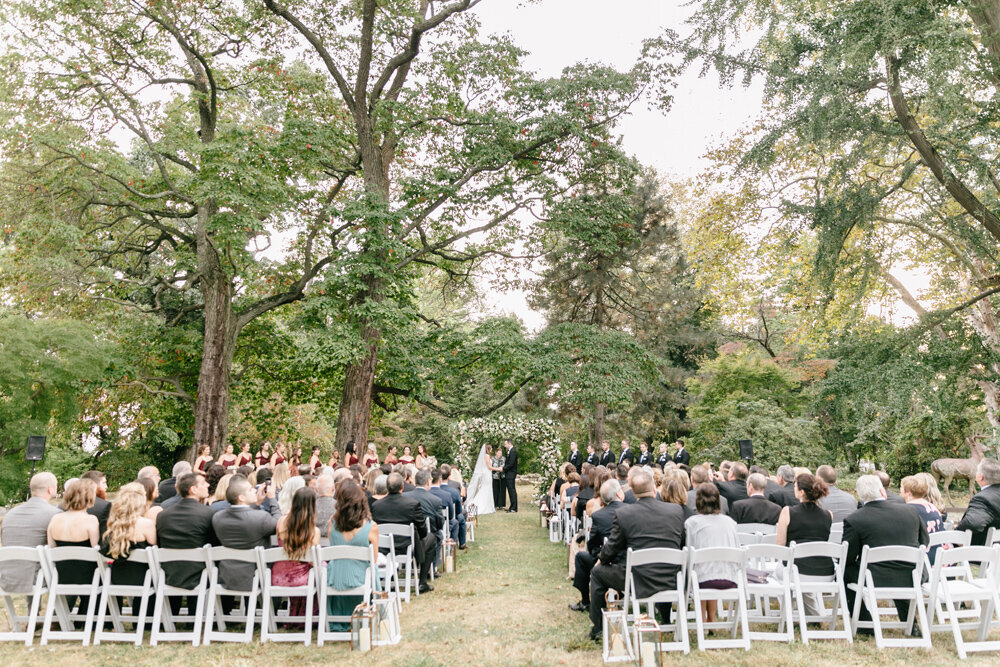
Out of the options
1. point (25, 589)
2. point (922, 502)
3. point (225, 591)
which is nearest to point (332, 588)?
point (225, 591)

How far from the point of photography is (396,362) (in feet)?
52.0

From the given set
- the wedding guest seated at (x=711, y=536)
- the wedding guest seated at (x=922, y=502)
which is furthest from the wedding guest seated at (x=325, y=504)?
the wedding guest seated at (x=922, y=502)

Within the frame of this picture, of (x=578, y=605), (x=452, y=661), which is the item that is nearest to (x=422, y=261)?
(x=578, y=605)

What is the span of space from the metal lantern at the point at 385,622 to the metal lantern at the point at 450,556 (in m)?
3.14

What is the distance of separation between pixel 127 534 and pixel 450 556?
5076 mm

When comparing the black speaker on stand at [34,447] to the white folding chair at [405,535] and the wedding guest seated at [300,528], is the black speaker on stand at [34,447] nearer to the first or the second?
the white folding chair at [405,535]

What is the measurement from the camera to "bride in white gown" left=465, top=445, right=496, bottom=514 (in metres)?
17.0

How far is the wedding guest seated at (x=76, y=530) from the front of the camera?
5.66 metres

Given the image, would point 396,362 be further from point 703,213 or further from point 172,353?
point 703,213

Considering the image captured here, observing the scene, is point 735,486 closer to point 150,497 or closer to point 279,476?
point 279,476

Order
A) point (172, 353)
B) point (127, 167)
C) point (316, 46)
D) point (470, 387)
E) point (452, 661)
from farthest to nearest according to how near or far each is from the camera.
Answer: point (470, 387) → point (172, 353) → point (316, 46) → point (127, 167) → point (452, 661)

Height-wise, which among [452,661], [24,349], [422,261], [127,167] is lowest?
[452,661]

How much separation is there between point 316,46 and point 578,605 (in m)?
13.6

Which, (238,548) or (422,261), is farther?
(422,261)
